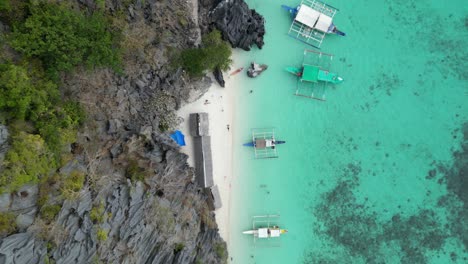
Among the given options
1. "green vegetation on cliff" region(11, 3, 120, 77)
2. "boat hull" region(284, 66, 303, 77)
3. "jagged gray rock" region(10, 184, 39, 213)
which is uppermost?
"green vegetation on cliff" region(11, 3, 120, 77)

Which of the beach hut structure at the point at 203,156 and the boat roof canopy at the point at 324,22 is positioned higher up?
the boat roof canopy at the point at 324,22

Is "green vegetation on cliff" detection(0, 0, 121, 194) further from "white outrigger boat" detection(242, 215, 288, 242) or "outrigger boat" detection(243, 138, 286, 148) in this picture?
"white outrigger boat" detection(242, 215, 288, 242)

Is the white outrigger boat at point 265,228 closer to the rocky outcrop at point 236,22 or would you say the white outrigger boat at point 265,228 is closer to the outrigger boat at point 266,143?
the outrigger boat at point 266,143

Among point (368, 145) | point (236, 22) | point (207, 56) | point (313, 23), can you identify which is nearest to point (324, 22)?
point (313, 23)

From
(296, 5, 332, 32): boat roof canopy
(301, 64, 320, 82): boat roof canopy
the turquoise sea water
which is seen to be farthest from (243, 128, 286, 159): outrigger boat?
(296, 5, 332, 32): boat roof canopy

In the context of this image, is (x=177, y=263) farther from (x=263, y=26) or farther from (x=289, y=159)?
(x=263, y=26)

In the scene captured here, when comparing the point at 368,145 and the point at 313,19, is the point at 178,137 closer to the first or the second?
the point at 313,19

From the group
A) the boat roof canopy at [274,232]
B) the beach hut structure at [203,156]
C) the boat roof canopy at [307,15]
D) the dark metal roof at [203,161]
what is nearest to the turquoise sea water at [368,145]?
the boat roof canopy at [274,232]
